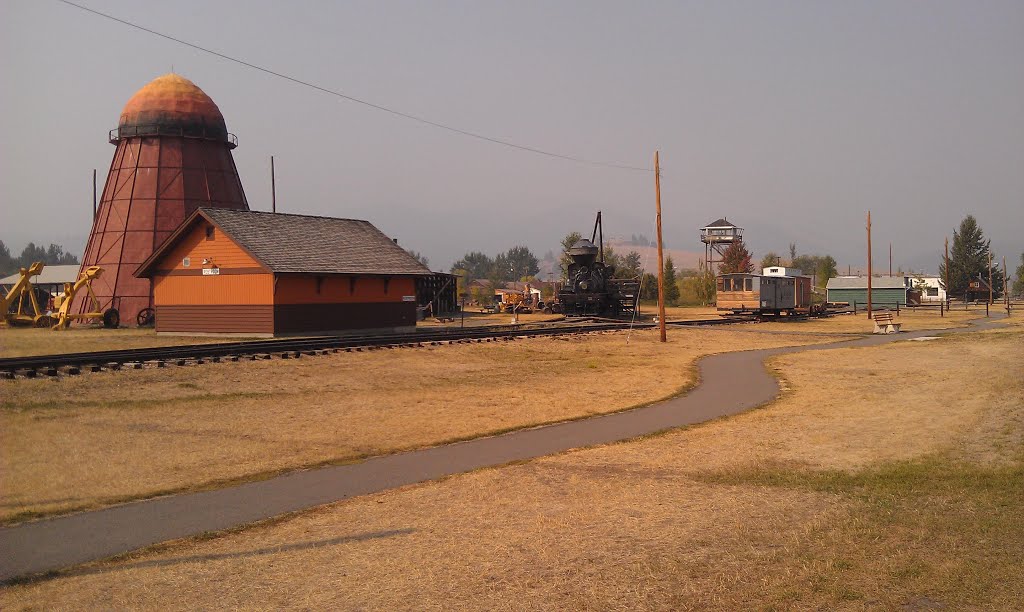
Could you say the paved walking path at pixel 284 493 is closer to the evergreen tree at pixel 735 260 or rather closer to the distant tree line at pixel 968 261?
the evergreen tree at pixel 735 260

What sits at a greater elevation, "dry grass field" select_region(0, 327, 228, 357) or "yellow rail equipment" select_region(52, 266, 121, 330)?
"yellow rail equipment" select_region(52, 266, 121, 330)

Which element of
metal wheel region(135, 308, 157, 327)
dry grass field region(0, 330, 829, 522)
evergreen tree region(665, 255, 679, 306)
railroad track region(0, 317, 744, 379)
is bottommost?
dry grass field region(0, 330, 829, 522)

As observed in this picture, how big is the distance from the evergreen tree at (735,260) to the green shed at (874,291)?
1136 cm

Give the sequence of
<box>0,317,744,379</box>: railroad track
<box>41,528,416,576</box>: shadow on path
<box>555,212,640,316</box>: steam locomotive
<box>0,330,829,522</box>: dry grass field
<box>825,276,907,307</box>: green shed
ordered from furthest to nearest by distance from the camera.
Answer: <box>825,276,907,307</box>: green shed → <box>555,212,640,316</box>: steam locomotive → <box>0,317,744,379</box>: railroad track → <box>0,330,829,522</box>: dry grass field → <box>41,528,416,576</box>: shadow on path

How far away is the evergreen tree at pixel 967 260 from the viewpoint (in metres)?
128

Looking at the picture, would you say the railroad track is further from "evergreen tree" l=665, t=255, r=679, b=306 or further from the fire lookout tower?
the fire lookout tower

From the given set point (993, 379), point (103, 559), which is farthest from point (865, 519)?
point (993, 379)

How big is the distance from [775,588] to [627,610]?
1328 mm

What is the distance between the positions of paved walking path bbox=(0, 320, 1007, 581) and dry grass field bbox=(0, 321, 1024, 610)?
1.60 ft

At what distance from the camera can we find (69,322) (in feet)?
148

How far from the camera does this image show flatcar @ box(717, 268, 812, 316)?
54.4 m

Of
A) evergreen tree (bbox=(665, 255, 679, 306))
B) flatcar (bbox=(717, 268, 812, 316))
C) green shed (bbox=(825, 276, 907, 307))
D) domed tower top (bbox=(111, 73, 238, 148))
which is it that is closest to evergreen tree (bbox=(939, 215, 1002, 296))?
green shed (bbox=(825, 276, 907, 307))

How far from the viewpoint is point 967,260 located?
130000 mm

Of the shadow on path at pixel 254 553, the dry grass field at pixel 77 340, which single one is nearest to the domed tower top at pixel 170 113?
the dry grass field at pixel 77 340
